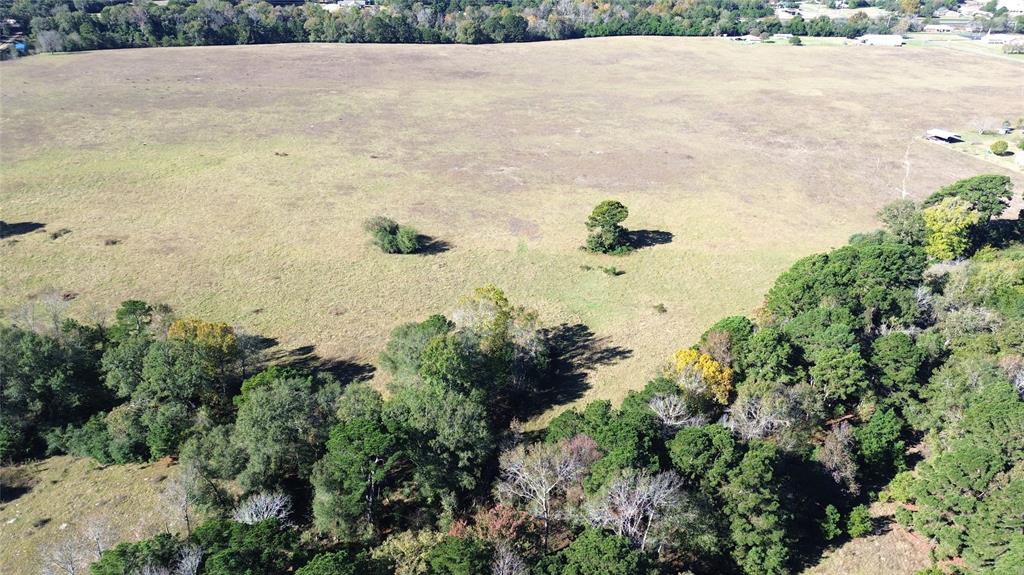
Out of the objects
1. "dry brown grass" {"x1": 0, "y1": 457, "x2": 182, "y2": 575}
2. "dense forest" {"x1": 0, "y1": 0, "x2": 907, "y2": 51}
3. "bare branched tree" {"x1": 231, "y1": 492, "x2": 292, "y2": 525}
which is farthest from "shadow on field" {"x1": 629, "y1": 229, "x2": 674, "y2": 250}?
"dense forest" {"x1": 0, "y1": 0, "x2": 907, "y2": 51}

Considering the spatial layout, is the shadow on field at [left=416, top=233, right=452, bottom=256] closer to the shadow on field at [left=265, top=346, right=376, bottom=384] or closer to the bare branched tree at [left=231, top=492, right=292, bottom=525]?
the shadow on field at [left=265, top=346, right=376, bottom=384]

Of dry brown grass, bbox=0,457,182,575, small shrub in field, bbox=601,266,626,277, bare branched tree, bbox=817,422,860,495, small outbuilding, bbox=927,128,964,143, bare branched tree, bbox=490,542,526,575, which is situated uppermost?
small outbuilding, bbox=927,128,964,143

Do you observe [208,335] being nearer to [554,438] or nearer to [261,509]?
[261,509]

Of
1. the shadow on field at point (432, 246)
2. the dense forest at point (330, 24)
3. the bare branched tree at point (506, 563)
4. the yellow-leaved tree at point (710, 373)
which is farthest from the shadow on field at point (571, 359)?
the dense forest at point (330, 24)

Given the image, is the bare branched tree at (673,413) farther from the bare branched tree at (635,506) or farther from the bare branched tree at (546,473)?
the bare branched tree at (635,506)

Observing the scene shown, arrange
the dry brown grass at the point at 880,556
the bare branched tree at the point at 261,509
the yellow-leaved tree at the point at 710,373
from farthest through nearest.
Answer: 1. the yellow-leaved tree at the point at 710,373
2. the dry brown grass at the point at 880,556
3. the bare branched tree at the point at 261,509

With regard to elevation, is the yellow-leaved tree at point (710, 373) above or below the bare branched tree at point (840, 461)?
above

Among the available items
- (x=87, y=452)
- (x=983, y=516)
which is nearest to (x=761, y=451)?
(x=983, y=516)
